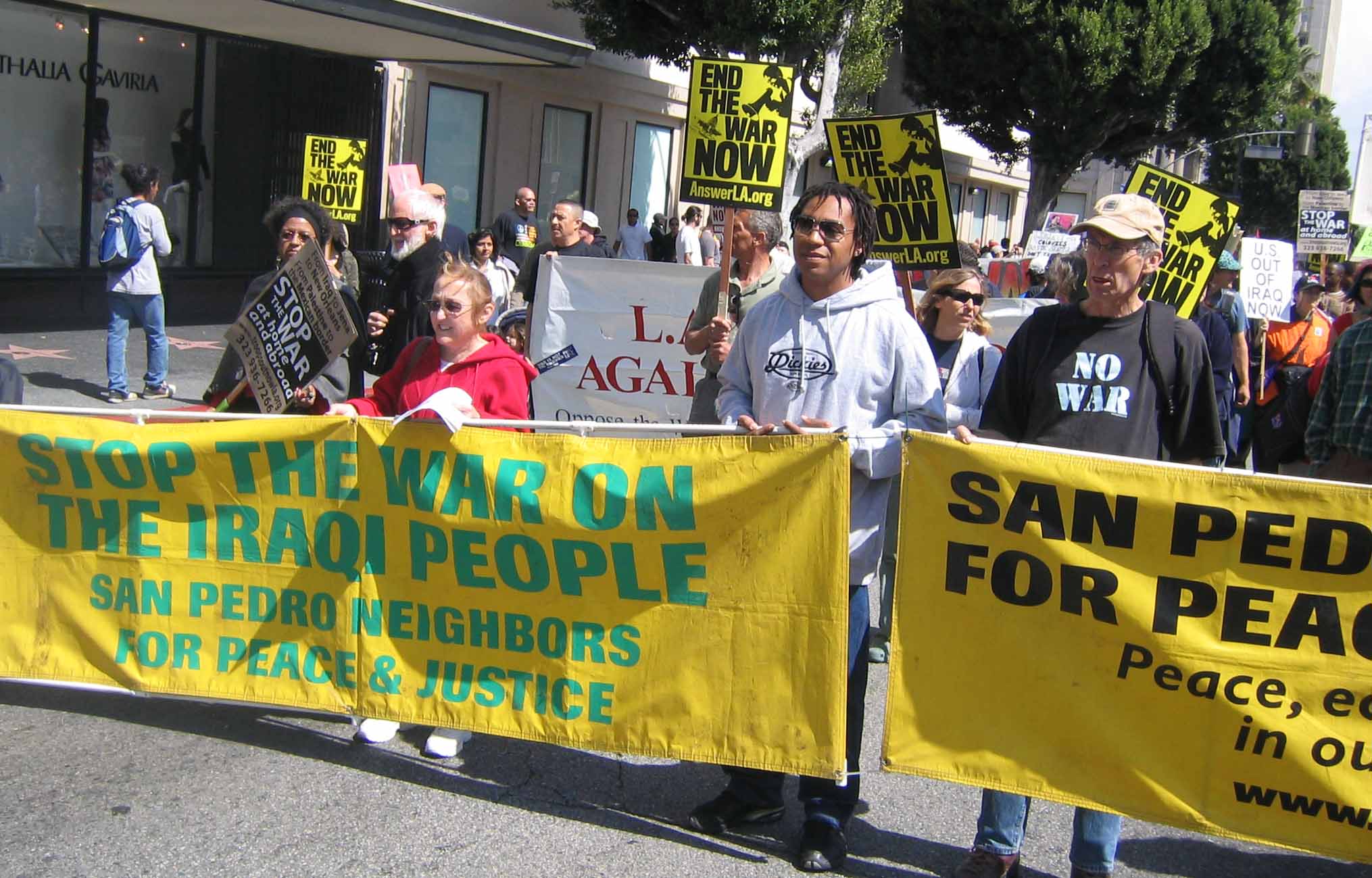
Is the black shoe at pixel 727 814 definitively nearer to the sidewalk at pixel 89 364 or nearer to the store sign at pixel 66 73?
the sidewalk at pixel 89 364

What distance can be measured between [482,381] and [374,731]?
4.34 feet

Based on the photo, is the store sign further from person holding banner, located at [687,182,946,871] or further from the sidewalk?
person holding banner, located at [687,182,946,871]

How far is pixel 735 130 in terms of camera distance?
22.5ft

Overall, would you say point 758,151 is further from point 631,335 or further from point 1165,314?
point 1165,314

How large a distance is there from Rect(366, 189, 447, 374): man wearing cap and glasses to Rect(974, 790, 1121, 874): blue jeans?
369 cm

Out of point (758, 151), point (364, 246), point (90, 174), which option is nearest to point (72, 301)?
point (90, 174)

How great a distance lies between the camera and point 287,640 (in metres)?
4.41

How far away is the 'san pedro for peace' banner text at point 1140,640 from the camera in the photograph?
3.54 m

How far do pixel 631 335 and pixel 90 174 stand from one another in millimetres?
9167

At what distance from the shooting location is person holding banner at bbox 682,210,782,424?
5664 mm

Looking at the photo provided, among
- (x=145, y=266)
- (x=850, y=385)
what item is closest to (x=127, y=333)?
(x=145, y=266)

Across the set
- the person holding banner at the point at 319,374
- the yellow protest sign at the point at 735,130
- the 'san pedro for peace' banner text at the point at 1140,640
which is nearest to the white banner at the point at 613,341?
the yellow protest sign at the point at 735,130

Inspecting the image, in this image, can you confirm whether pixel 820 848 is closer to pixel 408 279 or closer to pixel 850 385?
pixel 850 385

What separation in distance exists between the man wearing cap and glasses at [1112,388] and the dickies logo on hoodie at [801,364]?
18.9 inches
